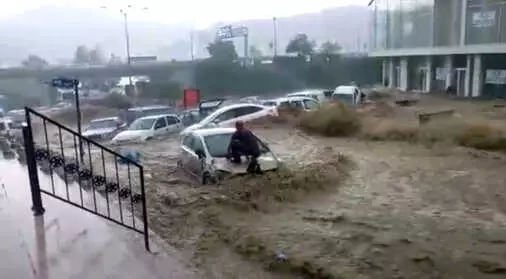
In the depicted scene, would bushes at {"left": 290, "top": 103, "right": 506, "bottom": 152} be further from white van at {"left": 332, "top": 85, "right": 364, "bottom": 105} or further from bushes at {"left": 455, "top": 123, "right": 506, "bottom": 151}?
white van at {"left": 332, "top": 85, "right": 364, "bottom": 105}

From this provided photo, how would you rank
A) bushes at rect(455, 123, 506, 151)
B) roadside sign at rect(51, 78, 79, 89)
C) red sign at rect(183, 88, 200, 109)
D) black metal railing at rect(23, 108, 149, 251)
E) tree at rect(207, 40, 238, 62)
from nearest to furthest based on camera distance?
1. black metal railing at rect(23, 108, 149, 251)
2. roadside sign at rect(51, 78, 79, 89)
3. bushes at rect(455, 123, 506, 151)
4. red sign at rect(183, 88, 200, 109)
5. tree at rect(207, 40, 238, 62)

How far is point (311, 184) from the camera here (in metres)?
11.0

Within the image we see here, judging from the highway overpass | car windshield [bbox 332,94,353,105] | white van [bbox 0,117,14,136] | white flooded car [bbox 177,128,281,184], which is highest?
the highway overpass

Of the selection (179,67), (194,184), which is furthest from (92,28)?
(194,184)

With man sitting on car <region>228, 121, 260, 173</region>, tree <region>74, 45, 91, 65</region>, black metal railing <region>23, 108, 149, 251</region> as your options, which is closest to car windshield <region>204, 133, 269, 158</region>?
man sitting on car <region>228, 121, 260, 173</region>

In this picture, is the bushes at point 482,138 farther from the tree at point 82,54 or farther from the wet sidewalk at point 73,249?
the tree at point 82,54

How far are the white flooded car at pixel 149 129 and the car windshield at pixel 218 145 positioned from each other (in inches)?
332

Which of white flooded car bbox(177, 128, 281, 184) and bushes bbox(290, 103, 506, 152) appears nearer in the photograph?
white flooded car bbox(177, 128, 281, 184)

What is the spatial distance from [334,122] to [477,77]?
1834cm

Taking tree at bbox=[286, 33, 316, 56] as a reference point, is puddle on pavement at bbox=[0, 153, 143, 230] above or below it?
below

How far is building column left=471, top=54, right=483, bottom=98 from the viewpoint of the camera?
110 feet

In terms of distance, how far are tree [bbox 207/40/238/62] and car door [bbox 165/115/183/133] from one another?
33565 mm

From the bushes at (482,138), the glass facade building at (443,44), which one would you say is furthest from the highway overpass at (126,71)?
the bushes at (482,138)

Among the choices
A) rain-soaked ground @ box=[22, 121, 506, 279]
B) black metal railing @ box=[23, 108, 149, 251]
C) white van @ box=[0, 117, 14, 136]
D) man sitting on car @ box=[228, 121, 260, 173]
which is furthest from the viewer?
white van @ box=[0, 117, 14, 136]
